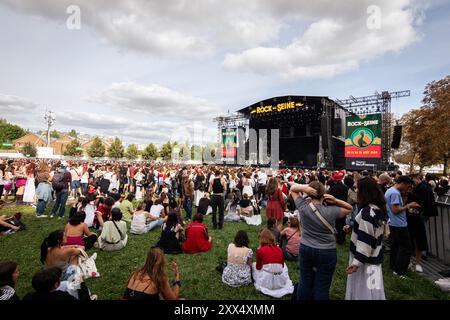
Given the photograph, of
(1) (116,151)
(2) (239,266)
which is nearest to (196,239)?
(2) (239,266)

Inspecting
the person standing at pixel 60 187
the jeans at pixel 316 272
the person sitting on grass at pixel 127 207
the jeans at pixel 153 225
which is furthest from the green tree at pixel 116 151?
the jeans at pixel 316 272

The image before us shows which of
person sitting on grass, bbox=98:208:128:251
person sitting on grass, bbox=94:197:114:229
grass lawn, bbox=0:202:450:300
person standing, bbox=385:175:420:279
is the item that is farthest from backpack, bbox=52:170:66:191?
person standing, bbox=385:175:420:279

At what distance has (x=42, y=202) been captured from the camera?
8570 millimetres

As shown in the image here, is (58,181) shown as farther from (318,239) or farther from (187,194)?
(318,239)

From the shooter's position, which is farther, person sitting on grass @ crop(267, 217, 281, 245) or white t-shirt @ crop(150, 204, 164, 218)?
white t-shirt @ crop(150, 204, 164, 218)

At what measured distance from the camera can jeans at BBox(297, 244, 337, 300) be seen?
270 cm

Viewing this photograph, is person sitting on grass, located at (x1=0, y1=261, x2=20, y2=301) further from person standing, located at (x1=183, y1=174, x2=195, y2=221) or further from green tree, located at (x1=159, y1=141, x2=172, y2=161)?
green tree, located at (x1=159, y1=141, x2=172, y2=161)

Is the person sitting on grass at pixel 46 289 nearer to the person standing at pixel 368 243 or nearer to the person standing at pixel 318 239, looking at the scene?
the person standing at pixel 318 239

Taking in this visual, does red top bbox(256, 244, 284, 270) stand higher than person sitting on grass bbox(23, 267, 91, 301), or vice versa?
person sitting on grass bbox(23, 267, 91, 301)

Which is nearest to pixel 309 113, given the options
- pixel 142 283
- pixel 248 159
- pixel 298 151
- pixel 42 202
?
pixel 298 151

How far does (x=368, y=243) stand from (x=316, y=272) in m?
0.68

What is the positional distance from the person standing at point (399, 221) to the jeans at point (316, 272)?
2406 mm

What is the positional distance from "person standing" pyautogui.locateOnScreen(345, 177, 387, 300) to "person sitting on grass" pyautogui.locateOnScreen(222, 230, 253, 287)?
183 cm
